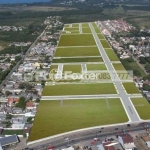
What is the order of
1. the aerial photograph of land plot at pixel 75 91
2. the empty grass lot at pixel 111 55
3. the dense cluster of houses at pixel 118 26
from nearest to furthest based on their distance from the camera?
1. the aerial photograph of land plot at pixel 75 91
2. the empty grass lot at pixel 111 55
3. the dense cluster of houses at pixel 118 26

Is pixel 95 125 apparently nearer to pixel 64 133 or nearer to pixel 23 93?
pixel 64 133

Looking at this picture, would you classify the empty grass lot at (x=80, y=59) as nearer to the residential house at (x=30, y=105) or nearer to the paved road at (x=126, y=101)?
the paved road at (x=126, y=101)

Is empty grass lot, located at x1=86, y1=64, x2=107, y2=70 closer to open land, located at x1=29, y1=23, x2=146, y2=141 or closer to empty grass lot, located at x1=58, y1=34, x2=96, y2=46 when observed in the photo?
open land, located at x1=29, y1=23, x2=146, y2=141

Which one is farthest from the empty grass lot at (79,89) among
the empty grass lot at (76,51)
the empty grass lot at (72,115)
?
the empty grass lot at (76,51)

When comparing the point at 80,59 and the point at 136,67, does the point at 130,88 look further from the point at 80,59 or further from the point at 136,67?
the point at 80,59

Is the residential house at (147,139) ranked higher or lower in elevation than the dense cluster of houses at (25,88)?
lower

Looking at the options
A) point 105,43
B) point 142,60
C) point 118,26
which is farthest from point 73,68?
point 118,26

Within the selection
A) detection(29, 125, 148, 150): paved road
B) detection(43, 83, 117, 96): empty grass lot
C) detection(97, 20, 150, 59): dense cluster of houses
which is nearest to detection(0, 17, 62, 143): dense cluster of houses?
detection(43, 83, 117, 96): empty grass lot
